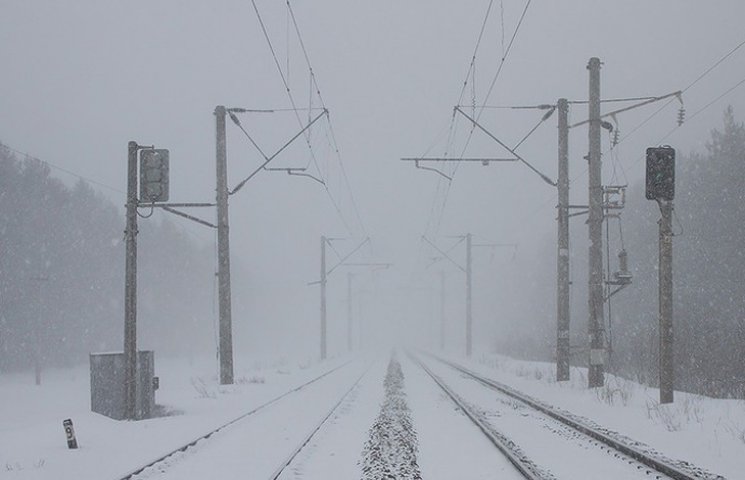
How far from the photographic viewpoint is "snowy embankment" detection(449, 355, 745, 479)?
344 inches

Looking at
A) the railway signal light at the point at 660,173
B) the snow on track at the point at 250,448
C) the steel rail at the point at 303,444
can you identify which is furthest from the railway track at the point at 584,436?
the railway signal light at the point at 660,173

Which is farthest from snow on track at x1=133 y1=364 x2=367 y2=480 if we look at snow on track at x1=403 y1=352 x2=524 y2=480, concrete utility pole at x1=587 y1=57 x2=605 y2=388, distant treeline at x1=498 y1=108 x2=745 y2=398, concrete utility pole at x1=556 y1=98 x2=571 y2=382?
distant treeline at x1=498 y1=108 x2=745 y2=398

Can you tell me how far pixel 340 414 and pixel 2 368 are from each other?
150ft

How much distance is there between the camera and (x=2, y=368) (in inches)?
2019

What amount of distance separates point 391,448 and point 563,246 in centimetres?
1451

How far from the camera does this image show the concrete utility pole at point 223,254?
23.7 metres

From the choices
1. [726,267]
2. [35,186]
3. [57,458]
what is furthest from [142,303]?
[57,458]

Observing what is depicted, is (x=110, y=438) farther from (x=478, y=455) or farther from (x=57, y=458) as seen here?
(x=478, y=455)

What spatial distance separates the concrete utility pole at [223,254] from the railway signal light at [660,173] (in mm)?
13809

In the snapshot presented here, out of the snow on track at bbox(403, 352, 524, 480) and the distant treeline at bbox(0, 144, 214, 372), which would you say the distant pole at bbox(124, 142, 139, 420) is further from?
the distant treeline at bbox(0, 144, 214, 372)

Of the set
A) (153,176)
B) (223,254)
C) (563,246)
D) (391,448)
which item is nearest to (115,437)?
(391,448)

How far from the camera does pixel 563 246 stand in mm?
22453

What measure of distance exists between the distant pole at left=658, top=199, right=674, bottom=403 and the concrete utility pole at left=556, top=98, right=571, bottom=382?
7.49m

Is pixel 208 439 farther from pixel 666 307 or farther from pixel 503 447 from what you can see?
pixel 666 307
